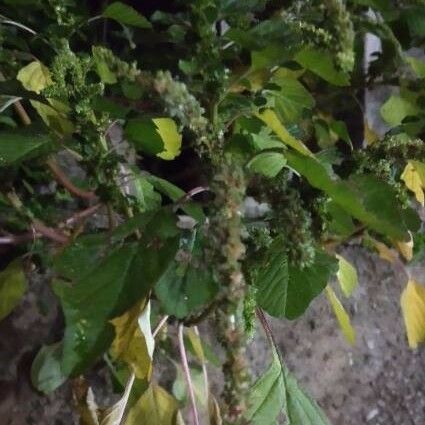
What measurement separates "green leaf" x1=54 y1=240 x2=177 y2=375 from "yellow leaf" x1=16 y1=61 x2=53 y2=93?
0.19 meters

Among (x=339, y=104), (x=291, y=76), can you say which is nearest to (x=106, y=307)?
(x=291, y=76)

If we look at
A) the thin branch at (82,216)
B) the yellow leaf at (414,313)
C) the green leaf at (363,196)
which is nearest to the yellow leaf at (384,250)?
the yellow leaf at (414,313)

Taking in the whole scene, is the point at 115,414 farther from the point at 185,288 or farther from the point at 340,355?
the point at 340,355

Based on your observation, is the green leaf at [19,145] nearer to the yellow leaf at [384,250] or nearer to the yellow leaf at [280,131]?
the yellow leaf at [280,131]

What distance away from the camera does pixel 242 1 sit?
1.89 ft

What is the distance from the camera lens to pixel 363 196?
1.68 feet

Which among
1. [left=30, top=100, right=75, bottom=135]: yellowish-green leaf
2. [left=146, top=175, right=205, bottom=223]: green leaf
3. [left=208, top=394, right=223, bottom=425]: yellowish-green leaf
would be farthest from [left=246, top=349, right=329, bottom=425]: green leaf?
[left=30, top=100, right=75, bottom=135]: yellowish-green leaf

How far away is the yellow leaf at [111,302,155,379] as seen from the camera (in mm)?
519

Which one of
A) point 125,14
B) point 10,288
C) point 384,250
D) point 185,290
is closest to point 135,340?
point 185,290

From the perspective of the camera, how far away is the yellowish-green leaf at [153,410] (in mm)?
611

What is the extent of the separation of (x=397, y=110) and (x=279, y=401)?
330 mm

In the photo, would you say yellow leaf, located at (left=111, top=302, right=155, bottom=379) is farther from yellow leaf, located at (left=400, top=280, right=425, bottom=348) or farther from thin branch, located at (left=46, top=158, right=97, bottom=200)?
yellow leaf, located at (left=400, top=280, right=425, bottom=348)

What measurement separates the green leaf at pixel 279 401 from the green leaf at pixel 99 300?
0.17 metres

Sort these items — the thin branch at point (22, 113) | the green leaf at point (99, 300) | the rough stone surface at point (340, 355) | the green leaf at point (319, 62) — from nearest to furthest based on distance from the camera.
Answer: the green leaf at point (99, 300), the green leaf at point (319, 62), the thin branch at point (22, 113), the rough stone surface at point (340, 355)
